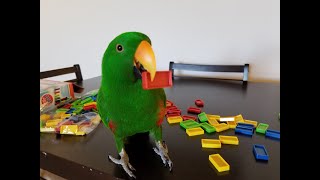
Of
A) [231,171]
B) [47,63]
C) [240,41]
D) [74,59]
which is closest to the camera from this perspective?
[231,171]

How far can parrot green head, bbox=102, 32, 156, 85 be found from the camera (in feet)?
1.29

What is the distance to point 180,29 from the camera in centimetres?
131

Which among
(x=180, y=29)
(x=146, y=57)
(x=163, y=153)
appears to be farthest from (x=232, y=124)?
(x=180, y=29)

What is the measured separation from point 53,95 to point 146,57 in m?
0.51

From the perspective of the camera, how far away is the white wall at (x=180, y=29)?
3.70ft

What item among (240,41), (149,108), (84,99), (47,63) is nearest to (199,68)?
(240,41)

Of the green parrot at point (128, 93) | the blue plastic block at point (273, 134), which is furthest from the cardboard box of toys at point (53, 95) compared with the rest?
the blue plastic block at point (273, 134)

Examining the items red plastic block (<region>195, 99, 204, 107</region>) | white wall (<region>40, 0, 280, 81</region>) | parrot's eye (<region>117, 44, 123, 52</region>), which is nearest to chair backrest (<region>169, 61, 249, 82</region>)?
white wall (<region>40, 0, 280, 81</region>)

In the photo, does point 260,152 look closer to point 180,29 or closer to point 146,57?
point 146,57

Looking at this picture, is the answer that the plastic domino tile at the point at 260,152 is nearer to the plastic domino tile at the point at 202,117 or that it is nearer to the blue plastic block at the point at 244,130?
the blue plastic block at the point at 244,130
